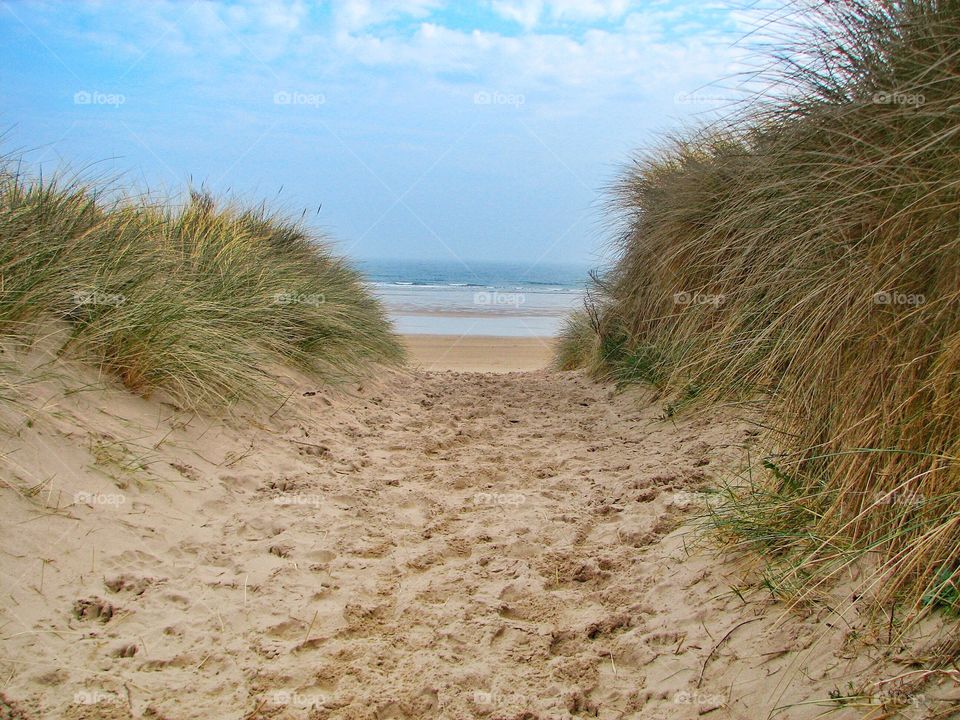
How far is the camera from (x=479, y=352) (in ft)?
51.3

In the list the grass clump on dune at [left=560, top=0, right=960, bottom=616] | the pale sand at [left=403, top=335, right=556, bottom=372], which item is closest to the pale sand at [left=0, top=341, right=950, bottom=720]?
the grass clump on dune at [left=560, top=0, right=960, bottom=616]

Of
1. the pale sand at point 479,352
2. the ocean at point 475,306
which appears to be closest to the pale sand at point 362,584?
Result: the ocean at point 475,306

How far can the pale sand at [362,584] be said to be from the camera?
6.95 ft

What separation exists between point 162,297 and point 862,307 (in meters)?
3.74

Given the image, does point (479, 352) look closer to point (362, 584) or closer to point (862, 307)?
point (362, 584)

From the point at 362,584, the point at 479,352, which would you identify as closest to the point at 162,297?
the point at 362,584

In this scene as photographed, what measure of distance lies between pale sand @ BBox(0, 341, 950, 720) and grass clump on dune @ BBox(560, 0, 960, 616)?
228 millimetres

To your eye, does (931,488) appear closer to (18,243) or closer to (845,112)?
(845,112)

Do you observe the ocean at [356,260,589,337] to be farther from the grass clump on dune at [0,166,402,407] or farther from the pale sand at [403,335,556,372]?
the grass clump on dune at [0,166,402,407]

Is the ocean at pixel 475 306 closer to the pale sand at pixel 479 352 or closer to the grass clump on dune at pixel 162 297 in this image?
the pale sand at pixel 479 352

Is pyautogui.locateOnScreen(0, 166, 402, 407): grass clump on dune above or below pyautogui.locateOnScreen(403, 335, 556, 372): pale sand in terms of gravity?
above

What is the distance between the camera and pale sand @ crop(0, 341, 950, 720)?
212 centimetres

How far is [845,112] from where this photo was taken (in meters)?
2.73

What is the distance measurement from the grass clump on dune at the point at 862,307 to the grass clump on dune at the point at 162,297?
3.04 metres
